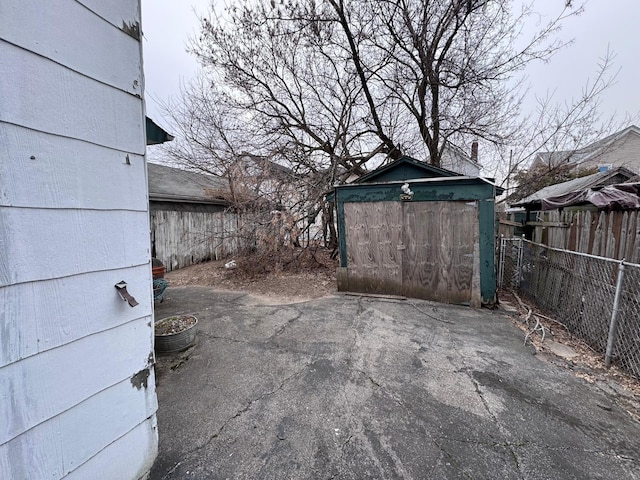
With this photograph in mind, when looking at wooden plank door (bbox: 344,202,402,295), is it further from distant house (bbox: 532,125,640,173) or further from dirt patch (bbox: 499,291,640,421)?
distant house (bbox: 532,125,640,173)

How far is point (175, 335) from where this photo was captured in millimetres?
3205

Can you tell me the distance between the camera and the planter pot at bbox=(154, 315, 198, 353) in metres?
3.19

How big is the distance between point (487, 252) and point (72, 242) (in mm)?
5488

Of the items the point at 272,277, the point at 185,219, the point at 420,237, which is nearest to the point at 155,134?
the point at 420,237

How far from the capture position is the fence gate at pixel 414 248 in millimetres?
4941

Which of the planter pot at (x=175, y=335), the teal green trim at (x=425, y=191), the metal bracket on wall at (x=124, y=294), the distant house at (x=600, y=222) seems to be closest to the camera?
the metal bracket on wall at (x=124, y=294)

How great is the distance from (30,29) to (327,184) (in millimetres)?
6867

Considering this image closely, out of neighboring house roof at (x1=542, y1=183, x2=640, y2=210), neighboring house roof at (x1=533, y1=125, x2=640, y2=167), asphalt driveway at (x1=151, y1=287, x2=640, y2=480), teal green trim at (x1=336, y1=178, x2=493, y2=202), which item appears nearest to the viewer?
asphalt driveway at (x1=151, y1=287, x2=640, y2=480)

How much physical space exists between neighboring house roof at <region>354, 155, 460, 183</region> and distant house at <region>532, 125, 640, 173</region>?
16.9 ft

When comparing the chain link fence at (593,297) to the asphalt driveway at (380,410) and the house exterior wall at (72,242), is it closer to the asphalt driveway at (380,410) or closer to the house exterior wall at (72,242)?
the asphalt driveway at (380,410)

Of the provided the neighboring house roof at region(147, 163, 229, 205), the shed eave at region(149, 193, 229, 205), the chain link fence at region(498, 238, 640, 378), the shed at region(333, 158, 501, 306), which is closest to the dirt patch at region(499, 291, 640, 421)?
the chain link fence at region(498, 238, 640, 378)

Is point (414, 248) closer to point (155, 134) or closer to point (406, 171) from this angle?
point (406, 171)

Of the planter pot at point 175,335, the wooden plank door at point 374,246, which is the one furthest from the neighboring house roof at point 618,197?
the planter pot at point 175,335

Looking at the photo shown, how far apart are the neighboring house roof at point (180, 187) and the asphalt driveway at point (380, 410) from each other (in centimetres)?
576
